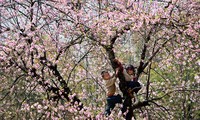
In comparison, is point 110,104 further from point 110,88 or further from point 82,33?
point 82,33

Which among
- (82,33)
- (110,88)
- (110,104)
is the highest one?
(82,33)

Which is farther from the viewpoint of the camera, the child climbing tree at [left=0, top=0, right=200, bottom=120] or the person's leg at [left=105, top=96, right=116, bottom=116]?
the person's leg at [left=105, top=96, right=116, bottom=116]

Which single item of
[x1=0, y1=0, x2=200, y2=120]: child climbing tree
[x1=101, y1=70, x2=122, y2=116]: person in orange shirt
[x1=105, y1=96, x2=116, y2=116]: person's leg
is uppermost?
[x1=0, y1=0, x2=200, y2=120]: child climbing tree

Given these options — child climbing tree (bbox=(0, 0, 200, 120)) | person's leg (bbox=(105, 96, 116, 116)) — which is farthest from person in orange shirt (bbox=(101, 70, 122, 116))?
child climbing tree (bbox=(0, 0, 200, 120))

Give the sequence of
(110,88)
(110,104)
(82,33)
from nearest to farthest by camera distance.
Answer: (82,33) < (110,88) < (110,104)

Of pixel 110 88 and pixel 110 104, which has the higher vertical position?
pixel 110 88

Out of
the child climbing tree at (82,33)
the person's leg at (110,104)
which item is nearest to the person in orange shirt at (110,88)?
the person's leg at (110,104)

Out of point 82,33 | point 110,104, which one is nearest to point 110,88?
point 110,104

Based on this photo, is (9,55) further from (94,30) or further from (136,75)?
(136,75)

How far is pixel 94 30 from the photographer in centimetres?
678

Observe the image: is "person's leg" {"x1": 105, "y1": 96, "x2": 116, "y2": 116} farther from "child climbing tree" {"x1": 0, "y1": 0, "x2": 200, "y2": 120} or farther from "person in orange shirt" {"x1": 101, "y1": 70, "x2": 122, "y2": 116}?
"child climbing tree" {"x1": 0, "y1": 0, "x2": 200, "y2": 120}

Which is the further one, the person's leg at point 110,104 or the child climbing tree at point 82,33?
the person's leg at point 110,104

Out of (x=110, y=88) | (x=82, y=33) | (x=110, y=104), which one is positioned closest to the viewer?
(x=82, y=33)

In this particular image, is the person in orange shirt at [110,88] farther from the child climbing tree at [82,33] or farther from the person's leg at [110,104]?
the child climbing tree at [82,33]
